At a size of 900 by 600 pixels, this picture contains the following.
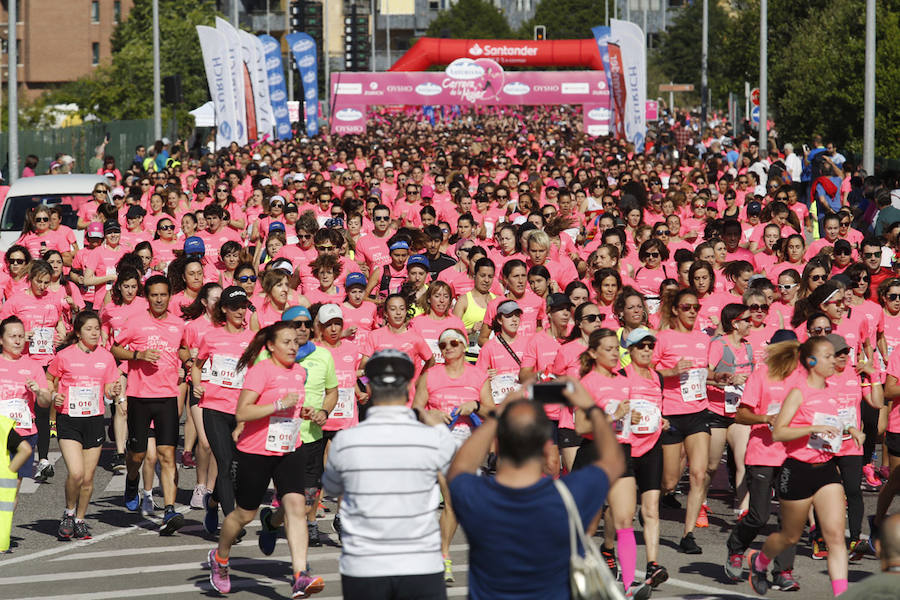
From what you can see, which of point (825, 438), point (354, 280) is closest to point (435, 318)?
point (354, 280)

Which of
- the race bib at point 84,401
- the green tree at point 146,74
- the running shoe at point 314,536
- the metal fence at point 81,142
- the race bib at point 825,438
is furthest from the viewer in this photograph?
the green tree at point 146,74

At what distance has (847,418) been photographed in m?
8.88

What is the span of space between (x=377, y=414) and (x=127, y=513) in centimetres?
626

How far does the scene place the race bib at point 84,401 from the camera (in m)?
10.8

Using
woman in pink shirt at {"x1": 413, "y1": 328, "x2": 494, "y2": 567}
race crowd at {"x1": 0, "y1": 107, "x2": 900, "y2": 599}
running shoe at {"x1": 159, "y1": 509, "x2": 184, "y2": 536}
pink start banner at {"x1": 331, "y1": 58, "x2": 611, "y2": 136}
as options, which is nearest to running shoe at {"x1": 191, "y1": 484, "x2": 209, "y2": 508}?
race crowd at {"x1": 0, "y1": 107, "x2": 900, "y2": 599}

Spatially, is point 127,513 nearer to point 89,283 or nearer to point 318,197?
point 89,283

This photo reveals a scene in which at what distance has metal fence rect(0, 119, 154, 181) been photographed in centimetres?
4269

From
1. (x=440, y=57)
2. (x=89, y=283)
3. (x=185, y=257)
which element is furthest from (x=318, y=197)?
(x=440, y=57)

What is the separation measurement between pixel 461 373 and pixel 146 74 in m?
54.4

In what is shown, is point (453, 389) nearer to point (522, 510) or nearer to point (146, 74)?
point (522, 510)

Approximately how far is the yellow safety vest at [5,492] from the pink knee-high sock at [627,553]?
3.59 m

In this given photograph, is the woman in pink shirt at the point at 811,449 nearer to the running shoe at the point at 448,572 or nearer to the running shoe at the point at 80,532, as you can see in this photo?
the running shoe at the point at 448,572

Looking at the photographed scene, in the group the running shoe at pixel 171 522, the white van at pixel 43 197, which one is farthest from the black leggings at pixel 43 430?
the white van at pixel 43 197

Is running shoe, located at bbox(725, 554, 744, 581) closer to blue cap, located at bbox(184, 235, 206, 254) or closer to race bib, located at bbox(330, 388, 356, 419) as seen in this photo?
race bib, located at bbox(330, 388, 356, 419)
